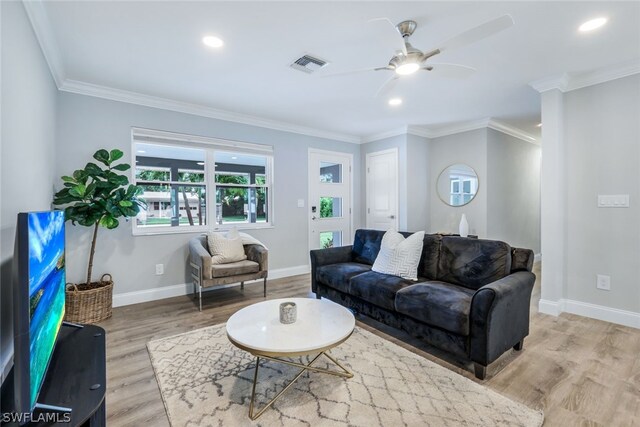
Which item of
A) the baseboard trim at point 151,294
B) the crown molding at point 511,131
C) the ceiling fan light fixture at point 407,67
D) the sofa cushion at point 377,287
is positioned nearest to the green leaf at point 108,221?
the baseboard trim at point 151,294

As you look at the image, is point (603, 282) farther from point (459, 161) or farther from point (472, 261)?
point (459, 161)

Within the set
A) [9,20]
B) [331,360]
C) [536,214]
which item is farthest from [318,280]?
[536,214]

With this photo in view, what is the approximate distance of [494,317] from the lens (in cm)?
192

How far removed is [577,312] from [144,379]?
4.14 meters

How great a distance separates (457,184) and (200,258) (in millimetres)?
4157

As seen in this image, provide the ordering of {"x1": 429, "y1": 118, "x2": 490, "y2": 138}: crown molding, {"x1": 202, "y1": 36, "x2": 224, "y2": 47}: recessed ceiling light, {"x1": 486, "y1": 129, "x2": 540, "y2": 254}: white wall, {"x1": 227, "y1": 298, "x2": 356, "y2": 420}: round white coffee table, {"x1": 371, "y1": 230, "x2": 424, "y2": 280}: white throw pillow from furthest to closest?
{"x1": 486, "y1": 129, "x2": 540, "y2": 254}: white wall → {"x1": 429, "y1": 118, "x2": 490, "y2": 138}: crown molding → {"x1": 371, "y1": 230, "x2": 424, "y2": 280}: white throw pillow → {"x1": 202, "y1": 36, "x2": 224, "y2": 47}: recessed ceiling light → {"x1": 227, "y1": 298, "x2": 356, "y2": 420}: round white coffee table

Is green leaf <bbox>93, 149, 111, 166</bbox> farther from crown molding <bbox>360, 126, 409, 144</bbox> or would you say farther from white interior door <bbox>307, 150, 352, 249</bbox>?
crown molding <bbox>360, 126, 409, 144</bbox>

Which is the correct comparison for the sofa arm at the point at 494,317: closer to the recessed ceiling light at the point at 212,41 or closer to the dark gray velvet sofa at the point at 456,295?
the dark gray velvet sofa at the point at 456,295

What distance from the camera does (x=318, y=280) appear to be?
3.43 m

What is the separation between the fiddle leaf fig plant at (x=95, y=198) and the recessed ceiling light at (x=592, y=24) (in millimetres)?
4153

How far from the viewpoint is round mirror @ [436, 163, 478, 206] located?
4.84 meters

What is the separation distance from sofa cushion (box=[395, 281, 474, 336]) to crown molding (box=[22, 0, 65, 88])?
10.6 feet

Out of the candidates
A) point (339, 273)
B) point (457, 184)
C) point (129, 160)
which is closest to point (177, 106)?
point (129, 160)

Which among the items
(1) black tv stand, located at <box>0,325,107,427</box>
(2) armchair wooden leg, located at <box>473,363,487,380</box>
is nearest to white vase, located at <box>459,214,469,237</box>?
(2) armchair wooden leg, located at <box>473,363,487,380</box>
